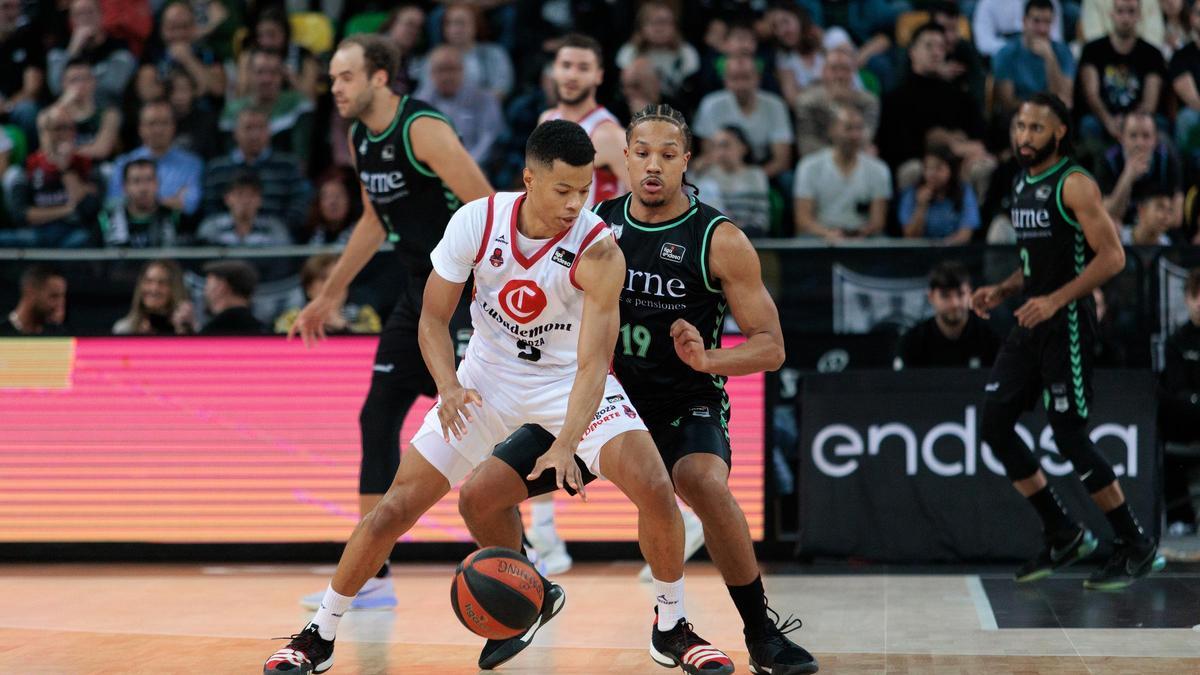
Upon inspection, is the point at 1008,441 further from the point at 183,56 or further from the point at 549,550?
the point at 183,56

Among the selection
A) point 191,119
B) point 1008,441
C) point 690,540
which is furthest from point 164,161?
point 1008,441

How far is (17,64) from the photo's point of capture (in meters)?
13.1

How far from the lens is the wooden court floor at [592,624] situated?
5.38 m

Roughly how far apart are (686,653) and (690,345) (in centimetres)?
106

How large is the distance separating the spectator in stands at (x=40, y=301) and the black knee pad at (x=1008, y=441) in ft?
18.8

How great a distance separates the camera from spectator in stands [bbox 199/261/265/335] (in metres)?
8.80

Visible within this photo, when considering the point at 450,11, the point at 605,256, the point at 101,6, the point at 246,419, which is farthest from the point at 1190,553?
the point at 101,6

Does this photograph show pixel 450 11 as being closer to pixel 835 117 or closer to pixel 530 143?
pixel 835 117

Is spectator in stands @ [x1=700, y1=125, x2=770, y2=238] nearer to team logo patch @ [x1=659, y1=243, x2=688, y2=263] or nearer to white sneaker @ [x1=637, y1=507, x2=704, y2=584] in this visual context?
white sneaker @ [x1=637, y1=507, x2=704, y2=584]

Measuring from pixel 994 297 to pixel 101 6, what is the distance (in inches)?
358

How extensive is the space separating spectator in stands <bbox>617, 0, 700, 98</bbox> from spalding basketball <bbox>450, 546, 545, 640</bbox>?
24.7ft

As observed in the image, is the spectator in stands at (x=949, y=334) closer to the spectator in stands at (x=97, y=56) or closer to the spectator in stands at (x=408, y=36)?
the spectator in stands at (x=408, y=36)

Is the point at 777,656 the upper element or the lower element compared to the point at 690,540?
upper

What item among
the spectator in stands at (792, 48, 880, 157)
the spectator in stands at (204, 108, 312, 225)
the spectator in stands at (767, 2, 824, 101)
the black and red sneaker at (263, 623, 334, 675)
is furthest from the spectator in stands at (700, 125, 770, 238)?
the black and red sneaker at (263, 623, 334, 675)
